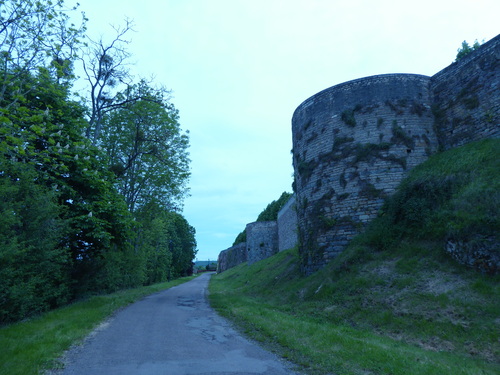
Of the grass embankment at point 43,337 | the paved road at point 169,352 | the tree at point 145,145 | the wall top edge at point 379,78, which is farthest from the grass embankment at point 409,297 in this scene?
the tree at point 145,145

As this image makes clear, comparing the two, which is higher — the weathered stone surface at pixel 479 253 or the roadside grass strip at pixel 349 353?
the weathered stone surface at pixel 479 253

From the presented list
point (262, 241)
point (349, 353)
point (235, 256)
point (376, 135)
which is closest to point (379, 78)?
point (376, 135)

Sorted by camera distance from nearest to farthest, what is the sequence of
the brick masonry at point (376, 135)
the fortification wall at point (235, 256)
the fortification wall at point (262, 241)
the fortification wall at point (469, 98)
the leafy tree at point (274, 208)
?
1. the fortification wall at point (469, 98)
2. the brick masonry at point (376, 135)
3. the fortification wall at point (262, 241)
4. the fortification wall at point (235, 256)
5. the leafy tree at point (274, 208)

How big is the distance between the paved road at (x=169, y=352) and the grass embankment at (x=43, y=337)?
36 centimetres

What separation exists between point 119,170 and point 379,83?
53.8 ft

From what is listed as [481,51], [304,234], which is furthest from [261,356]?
[481,51]

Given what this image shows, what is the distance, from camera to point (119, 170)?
20828mm

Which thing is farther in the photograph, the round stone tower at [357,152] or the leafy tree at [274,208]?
the leafy tree at [274,208]

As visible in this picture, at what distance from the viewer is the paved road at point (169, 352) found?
5531mm

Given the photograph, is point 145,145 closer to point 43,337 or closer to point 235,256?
point 43,337

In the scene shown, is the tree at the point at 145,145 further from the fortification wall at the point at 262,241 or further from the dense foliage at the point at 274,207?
the dense foliage at the point at 274,207

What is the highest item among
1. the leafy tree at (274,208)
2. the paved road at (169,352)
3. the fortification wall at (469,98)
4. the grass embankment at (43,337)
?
the leafy tree at (274,208)

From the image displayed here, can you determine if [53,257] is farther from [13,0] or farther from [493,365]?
[493,365]

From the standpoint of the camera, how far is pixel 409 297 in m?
9.12
